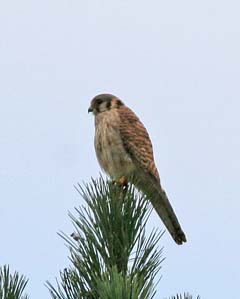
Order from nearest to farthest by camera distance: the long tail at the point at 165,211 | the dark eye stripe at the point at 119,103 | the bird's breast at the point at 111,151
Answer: the long tail at the point at 165,211, the bird's breast at the point at 111,151, the dark eye stripe at the point at 119,103

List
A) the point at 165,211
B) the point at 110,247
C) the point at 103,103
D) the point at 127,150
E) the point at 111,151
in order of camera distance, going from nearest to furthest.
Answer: the point at 110,247 < the point at 165,211 < the point at 111,151 < the point at 127,150 < the point at 103,103

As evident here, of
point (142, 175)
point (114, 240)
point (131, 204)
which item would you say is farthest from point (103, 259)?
point (142, 175)

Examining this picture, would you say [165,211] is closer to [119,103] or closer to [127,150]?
[127,150]

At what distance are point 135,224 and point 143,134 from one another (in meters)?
3.59

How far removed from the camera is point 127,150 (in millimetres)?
6324

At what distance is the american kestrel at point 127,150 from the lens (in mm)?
5836

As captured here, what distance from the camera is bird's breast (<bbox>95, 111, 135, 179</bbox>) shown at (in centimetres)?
613

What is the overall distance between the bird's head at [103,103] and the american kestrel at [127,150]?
2.6 inches

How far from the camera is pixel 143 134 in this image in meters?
6.51

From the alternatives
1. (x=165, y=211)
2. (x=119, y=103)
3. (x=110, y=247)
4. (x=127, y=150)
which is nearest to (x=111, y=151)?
(x=127, y=150)

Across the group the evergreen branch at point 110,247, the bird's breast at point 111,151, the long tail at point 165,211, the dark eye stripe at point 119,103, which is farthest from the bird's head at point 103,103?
the evergreen branch at point 110,247

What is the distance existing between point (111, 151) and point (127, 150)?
0.17m

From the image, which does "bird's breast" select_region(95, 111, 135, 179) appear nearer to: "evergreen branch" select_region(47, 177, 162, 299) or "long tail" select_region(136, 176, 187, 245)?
"long tail" select_region(136, 176, 187, 245)

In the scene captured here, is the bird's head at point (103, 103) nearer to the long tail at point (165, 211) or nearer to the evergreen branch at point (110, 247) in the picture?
the long tail at point (165, 211)
